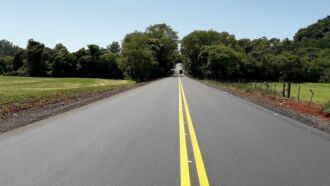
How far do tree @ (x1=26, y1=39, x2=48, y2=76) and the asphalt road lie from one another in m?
117

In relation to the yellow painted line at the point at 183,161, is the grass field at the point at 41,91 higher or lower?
lower

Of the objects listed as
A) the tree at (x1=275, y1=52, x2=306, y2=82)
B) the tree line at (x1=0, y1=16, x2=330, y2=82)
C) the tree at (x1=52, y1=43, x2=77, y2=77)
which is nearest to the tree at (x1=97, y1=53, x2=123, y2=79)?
the tree line at (x1=0, y1=16, x2=330, y2=82)

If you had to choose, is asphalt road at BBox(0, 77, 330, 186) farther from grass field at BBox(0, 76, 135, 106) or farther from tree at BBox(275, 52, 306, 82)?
tree at BBox(275, 52, 306, 82)

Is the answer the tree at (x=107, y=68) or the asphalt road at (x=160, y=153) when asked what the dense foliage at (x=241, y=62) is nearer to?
the tree at (x=107, y=68)

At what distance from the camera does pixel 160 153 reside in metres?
9.05

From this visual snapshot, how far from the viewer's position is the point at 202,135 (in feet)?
38.5

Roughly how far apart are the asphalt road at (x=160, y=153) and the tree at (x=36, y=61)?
117166 mm

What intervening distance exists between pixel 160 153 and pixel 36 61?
12497 cm

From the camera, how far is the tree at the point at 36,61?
126750 mm

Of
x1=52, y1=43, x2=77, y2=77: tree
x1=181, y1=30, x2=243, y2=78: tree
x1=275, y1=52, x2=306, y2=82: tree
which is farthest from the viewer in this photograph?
x1=275, y1=52, x2=306, y2=82: tree

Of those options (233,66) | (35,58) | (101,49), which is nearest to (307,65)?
(233,66)

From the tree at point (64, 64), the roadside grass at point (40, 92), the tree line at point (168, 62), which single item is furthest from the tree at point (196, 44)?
the roadside grass at point (40, 92)

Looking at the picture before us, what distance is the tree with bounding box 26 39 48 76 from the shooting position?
416 feet

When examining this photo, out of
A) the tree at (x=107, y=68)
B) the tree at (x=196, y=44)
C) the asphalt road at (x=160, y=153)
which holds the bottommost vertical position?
the tree at (x=107, y=68)
